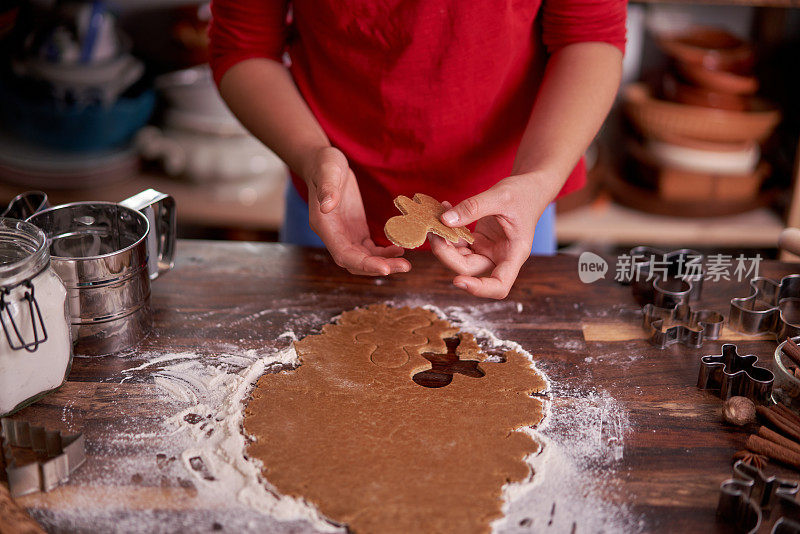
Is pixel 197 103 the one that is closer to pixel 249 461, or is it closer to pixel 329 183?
pixel 329 183

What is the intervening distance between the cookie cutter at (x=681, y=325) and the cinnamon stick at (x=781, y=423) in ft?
0.60

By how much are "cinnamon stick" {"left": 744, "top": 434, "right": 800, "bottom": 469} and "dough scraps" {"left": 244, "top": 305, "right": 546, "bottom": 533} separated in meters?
0.25

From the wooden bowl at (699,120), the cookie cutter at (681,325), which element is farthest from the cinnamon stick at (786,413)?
the wooden bowl at (699,120)

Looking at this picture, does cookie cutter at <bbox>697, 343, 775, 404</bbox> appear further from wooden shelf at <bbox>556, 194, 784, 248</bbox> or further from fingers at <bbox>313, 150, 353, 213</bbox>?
wooden shelf at <bbox>556, 194, 784, 248</bbox>

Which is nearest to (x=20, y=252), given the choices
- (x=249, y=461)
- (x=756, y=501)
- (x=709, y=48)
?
(x=249, y=461)

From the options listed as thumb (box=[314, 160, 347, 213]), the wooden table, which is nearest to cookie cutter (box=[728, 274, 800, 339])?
the wooden table

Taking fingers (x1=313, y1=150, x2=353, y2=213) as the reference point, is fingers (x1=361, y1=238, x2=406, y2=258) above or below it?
below

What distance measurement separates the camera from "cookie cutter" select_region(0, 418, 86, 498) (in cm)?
81

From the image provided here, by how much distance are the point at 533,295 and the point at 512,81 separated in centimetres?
39

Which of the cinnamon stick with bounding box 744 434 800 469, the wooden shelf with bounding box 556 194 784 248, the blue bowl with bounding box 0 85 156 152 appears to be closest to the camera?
the cinnamon stick with bounding box 744 434 800 469

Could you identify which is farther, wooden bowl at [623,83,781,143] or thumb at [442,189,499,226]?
wooden bowl at [623,83,781,143]

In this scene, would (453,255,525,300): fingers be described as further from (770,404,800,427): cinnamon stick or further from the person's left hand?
(770,404,800,427): cinnamon stick

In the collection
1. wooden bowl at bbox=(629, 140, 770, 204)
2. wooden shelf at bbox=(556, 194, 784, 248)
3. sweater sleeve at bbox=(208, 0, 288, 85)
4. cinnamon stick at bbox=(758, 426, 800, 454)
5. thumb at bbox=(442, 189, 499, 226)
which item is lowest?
wooden shelf at bbox=(556, 194, 784, 248)

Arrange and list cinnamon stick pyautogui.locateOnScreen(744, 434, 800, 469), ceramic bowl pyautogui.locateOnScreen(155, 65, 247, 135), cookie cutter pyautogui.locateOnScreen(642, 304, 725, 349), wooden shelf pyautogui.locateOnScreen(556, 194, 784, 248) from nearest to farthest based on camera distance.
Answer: cinnamon stick pyautogui.locateOnScreen(744, 434, 800, 469)
cookie cutter pyautogui.locateOnScreen(642, 304, 725, 349)
ceramic bowl pyautogui.locateOnScreen(155, 65, 247, 135)
wooden shelf pyautogui.locateOnScreen(556, 194, 784, 248)
